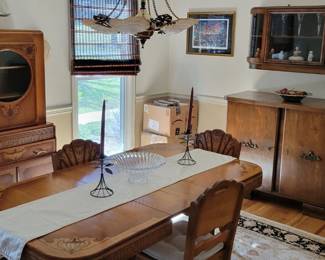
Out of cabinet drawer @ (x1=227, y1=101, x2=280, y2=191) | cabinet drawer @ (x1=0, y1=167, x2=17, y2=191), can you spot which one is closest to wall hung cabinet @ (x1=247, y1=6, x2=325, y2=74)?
cabinet drawer @ (x1=227, y1=101, x2=280, y2=191)

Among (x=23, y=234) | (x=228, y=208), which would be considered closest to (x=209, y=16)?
(x=228, y=208)

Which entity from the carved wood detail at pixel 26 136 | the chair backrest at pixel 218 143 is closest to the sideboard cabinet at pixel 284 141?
the chair backrest at pixel 218 143

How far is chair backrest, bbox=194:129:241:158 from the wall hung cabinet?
121 cm

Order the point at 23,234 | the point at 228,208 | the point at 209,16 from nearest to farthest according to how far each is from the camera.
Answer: the point at 23,234 → the point at 228,208 → the point at 209,16

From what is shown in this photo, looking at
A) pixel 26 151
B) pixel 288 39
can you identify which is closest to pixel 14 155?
pixel 26 151

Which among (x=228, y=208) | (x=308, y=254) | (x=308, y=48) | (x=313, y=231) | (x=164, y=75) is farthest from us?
(x=164, y=75)

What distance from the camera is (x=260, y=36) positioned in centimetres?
422

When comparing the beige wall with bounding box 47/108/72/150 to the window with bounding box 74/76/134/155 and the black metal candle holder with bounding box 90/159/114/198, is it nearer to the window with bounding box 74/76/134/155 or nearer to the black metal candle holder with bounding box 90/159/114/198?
the window with bounding box 74/76/134/155

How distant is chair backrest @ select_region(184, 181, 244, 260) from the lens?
77.4 inches

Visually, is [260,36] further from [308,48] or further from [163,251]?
[163,251]

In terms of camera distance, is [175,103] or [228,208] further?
[175,103]

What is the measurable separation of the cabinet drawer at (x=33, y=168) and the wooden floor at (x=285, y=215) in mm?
1858

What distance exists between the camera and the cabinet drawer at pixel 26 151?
3346 mm

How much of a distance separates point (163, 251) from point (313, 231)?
183cm
